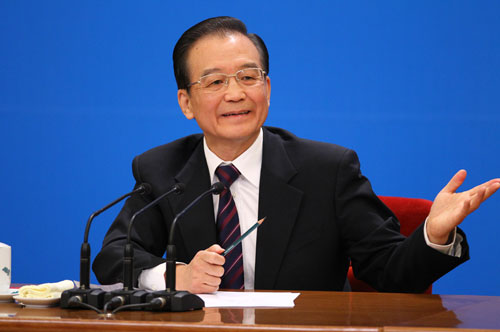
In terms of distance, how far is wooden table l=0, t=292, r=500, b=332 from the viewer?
1171 mm

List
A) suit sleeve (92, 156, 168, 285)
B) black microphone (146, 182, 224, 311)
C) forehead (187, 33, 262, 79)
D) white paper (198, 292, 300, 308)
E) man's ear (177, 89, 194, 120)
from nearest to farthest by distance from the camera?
black microphone (146, 182, 224, 311) < white paper (198, 292, 300, 308) < suit sleeve (92, 156, 168, 285) < forehead (187, 33, 262, 79) < man's ear (177, 89, 194, 120)

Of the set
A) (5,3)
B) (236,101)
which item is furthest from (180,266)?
(5,3)

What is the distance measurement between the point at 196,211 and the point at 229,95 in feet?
1.19

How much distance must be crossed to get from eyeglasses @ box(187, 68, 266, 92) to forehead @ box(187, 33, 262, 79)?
0.06ft

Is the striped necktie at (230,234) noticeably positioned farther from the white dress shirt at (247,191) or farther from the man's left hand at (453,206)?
the man's left hand at (453,206)

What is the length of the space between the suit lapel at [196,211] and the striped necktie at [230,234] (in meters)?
0.03

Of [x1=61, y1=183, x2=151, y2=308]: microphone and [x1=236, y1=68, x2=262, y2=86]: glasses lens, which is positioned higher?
[x1=236, y1=68, x2=262, y2=86]: glasses lens

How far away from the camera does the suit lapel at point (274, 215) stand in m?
1.96

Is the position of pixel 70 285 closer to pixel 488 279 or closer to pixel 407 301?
pixel 407 301

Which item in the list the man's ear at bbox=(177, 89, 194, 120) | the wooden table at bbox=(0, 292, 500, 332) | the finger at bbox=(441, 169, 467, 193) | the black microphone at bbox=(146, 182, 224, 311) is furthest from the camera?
the man's ear at bbox=(177, 89, 194, 120)

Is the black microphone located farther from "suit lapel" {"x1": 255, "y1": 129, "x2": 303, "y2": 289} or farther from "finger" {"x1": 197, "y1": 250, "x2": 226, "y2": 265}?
"suit lapel" {"x1": 255, "y1": 129, "x2": 303, "y2": 289}

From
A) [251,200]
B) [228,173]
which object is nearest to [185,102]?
[228,173]

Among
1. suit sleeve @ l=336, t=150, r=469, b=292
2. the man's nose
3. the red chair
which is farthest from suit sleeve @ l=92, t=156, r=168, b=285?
the red chair

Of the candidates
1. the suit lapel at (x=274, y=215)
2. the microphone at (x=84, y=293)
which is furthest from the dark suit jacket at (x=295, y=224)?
the microphone at (x=84, y=293)
